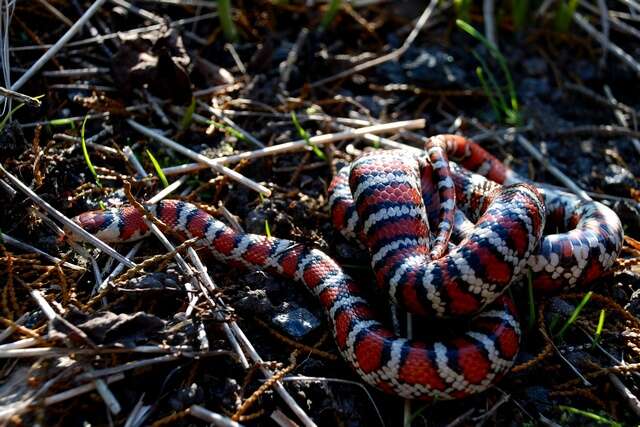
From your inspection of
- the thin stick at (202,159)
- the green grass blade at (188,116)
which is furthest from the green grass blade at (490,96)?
the green grass blade at (188,116)

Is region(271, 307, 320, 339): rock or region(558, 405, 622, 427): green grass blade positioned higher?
region(271, 307, 320, 339): rock

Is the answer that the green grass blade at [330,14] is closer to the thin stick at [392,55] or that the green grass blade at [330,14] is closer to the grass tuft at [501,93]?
the thin stick at [392,55]

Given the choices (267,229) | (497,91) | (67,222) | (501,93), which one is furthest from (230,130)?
(501,93)

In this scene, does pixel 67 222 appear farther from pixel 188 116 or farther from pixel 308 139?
pixel 308 139

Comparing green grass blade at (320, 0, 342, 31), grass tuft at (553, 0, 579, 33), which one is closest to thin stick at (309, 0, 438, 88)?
green grass blade at (320, 0, 342, 31)

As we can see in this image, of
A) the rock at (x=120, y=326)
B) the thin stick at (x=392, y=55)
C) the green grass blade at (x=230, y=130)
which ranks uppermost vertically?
the thin stick at (x=392, y=55)

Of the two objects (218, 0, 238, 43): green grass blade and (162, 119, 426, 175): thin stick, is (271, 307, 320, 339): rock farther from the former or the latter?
(218, 0, 238, 43): green grass blade

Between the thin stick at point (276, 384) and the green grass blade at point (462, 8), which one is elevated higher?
the green grass blade at point (462, 8)

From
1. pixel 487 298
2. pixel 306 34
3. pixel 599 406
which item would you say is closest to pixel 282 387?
pixel 487 298
